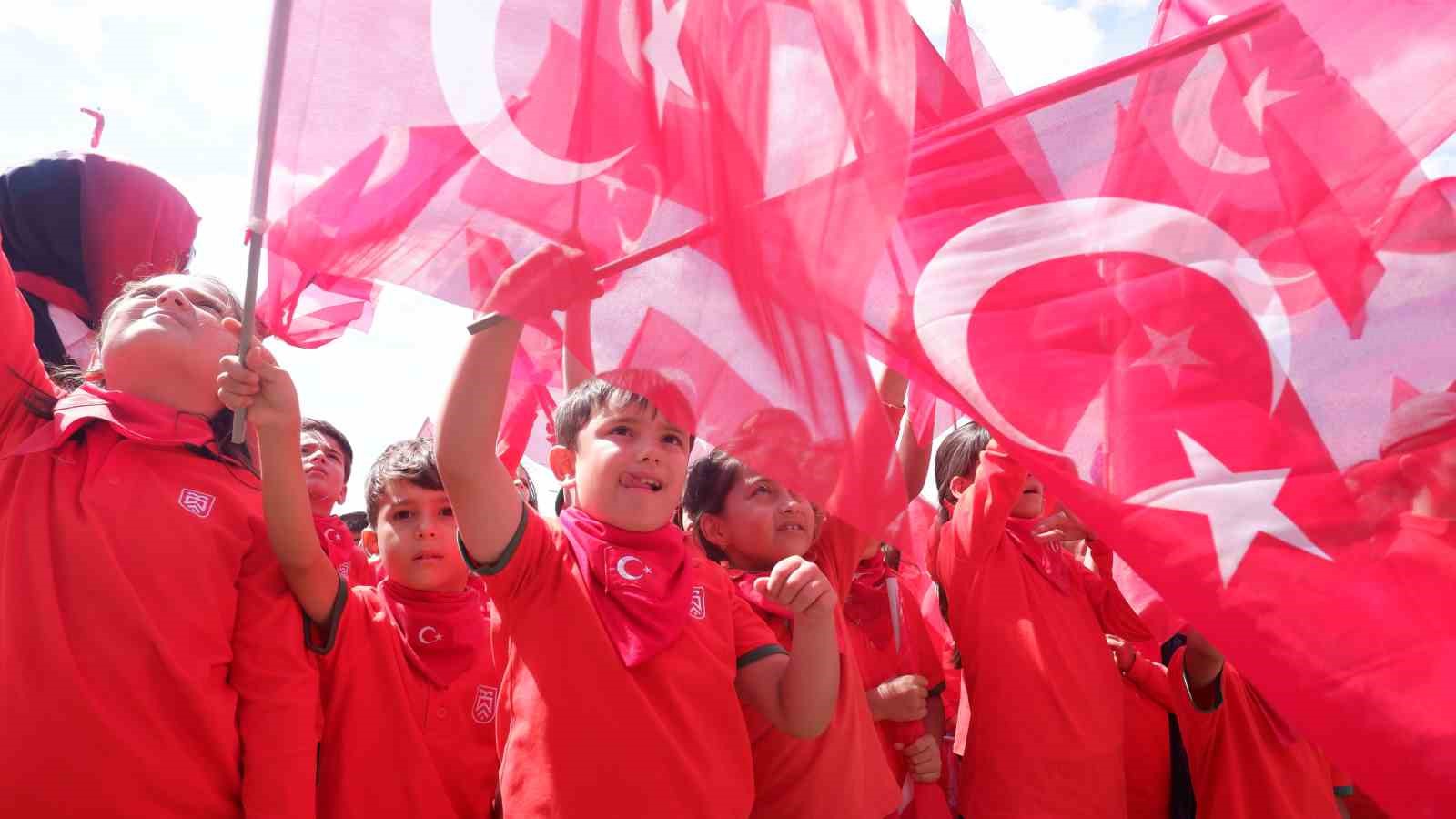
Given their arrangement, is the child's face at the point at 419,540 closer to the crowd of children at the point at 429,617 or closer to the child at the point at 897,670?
the crowd of children at the point at 429,617

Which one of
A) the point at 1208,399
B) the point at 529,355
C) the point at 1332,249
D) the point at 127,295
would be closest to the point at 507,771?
the point at 529,355

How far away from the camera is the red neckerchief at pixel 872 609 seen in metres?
3.15

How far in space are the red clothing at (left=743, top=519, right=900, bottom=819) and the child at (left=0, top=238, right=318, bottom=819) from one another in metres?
0.97

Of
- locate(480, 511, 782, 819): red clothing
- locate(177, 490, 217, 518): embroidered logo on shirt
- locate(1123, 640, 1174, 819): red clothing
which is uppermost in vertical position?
locate(177, 490, 217, 518): embroidered logo on shirt

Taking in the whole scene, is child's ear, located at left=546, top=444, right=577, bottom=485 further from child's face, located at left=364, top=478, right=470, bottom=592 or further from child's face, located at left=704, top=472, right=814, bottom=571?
child's face, located at left=704, top=472, right=814, bottom=571

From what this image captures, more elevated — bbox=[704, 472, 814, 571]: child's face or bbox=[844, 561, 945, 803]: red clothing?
bbox=[704, 472, 814, 571]: child's face

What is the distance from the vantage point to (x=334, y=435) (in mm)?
3430

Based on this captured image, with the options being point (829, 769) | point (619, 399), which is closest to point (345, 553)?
point (619, 399)

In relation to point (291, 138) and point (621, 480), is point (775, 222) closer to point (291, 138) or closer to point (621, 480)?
point (621, 480)

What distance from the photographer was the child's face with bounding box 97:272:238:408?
2098 mm

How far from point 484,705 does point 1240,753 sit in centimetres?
227

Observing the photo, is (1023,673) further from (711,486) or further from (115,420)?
(115,420)

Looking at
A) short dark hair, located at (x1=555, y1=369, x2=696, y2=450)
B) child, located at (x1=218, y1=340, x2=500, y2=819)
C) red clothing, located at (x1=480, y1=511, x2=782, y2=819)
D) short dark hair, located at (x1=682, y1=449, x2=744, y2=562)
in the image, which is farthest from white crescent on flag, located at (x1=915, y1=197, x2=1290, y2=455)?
child, located at (x1=218, y1=340, x2=500, y2=819)

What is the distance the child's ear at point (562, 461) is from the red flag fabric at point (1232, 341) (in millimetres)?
812
